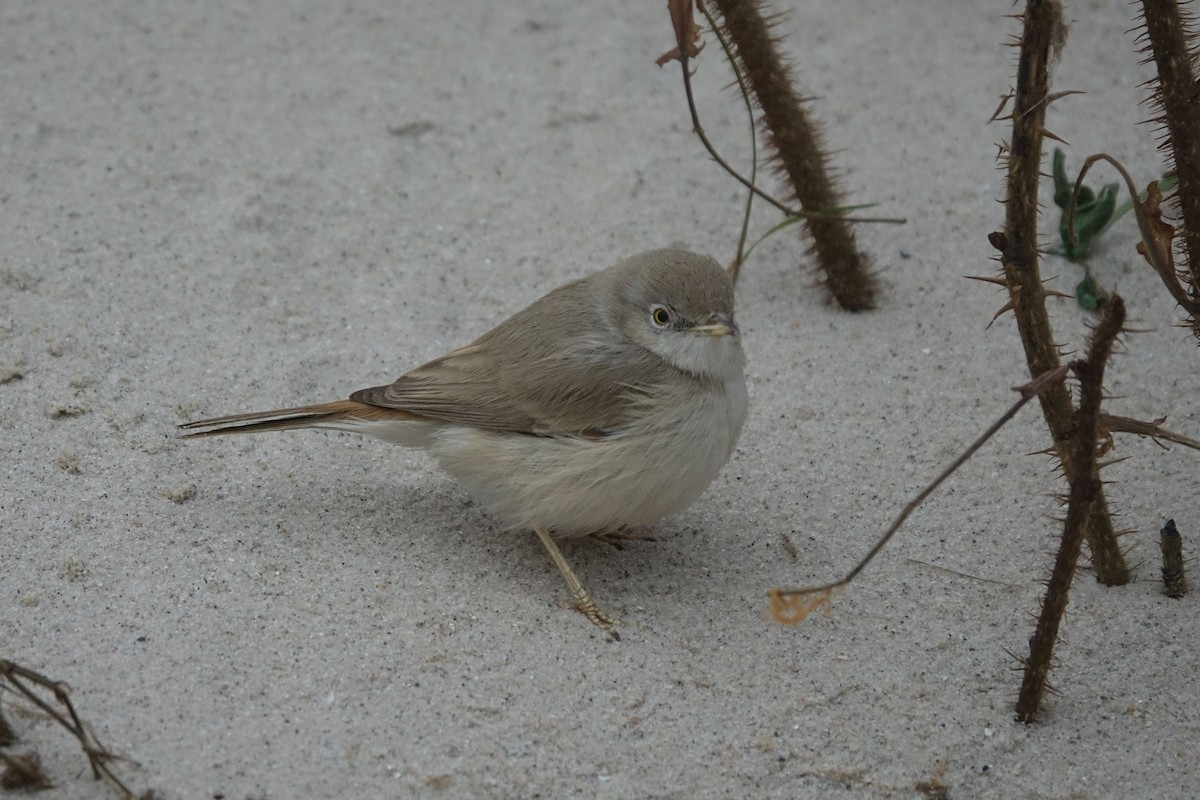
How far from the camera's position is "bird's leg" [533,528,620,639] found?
3.83 m

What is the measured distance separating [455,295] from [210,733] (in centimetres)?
262

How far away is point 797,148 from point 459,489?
2040 mm

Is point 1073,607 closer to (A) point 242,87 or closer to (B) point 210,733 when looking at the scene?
(B) point 210,733

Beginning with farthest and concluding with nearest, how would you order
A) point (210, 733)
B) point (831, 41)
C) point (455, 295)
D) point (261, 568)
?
point (831, 41) → point (455, 295) → point (261, 568) → point (210, 733)

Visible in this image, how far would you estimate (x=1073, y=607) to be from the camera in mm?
→ 3889

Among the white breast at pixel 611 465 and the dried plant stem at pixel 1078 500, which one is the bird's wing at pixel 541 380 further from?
the dried plant stem at pixel 1078 500

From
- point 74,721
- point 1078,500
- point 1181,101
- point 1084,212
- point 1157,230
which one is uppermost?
point 1181,101

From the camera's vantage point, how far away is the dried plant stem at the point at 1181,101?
3436mm

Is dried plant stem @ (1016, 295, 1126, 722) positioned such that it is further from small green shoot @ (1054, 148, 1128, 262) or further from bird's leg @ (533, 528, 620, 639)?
small green shoot @ (1054, 148, 1128, 262)

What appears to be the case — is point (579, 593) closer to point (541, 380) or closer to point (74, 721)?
point (541, 380)

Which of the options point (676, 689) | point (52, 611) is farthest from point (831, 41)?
point (52, 611)

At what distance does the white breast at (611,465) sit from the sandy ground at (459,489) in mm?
Result: 271

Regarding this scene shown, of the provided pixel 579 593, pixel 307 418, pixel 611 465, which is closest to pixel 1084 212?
pixel 611 465

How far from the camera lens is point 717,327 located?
3951 millimetres
